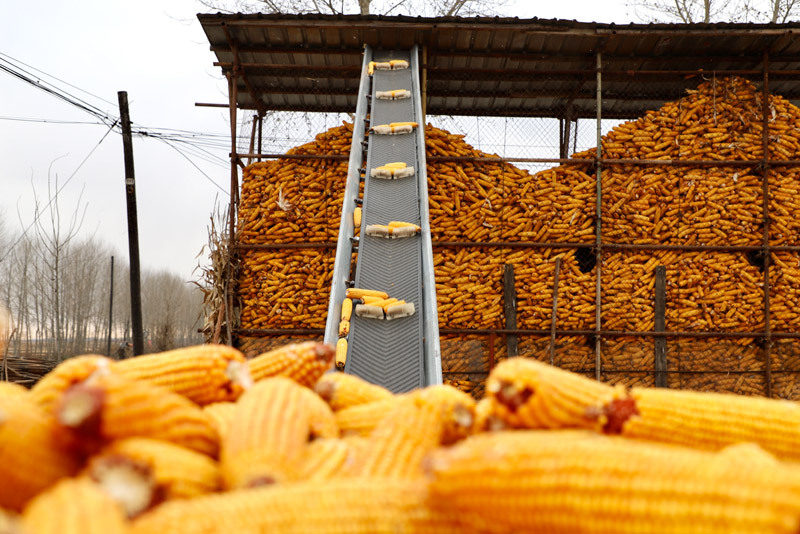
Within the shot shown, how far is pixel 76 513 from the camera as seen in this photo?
2.42ft

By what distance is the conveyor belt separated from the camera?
3631 mm

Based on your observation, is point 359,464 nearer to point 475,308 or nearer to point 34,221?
point 475,308

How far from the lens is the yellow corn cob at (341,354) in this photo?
12.1ft

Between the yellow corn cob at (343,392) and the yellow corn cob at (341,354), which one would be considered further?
the yellow corn cob at (341,354)

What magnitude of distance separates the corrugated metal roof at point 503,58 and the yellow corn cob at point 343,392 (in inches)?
280

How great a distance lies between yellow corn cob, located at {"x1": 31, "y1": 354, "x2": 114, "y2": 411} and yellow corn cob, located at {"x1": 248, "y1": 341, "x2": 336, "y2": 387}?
0.41 meters

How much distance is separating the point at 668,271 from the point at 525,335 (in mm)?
2465

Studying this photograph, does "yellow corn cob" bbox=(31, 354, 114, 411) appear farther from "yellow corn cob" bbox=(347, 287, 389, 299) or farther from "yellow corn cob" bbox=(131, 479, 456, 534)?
"yellow corn cob" bbox=(347, 287, 389, 299)

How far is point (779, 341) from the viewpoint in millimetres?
8641

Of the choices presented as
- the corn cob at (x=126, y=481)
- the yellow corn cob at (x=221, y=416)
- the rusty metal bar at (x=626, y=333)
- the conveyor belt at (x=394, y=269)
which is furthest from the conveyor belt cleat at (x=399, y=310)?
the rusty metal bar at (x=626, y=333)

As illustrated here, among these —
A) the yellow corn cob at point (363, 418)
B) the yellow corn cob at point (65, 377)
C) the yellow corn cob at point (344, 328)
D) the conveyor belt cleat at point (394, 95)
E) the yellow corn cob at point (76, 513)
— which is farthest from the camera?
the conveyor belt cleat at point (394, 95)

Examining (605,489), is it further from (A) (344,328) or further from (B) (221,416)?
(A) (344,328)

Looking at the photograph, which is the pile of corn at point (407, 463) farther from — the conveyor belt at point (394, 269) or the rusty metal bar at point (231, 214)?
the rusty metal bar at point (231, 214)

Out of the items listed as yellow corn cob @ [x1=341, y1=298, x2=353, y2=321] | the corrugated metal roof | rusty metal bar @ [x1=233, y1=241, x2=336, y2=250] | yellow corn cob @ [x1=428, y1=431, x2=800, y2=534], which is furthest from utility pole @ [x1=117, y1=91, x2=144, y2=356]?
yellow corn cob @ [x1=428, y1=431, x2=800, y2=534]
